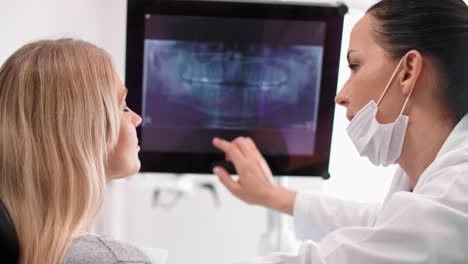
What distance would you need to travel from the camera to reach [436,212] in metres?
0.88

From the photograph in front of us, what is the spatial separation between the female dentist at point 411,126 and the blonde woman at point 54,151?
0.36 meters

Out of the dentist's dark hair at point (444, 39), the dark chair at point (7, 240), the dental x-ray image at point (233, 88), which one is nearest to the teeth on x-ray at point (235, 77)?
the dental x-ray image at point (233, 88)

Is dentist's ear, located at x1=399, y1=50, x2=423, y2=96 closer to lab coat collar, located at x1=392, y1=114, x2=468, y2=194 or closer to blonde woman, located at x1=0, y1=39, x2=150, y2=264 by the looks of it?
lab coat collar, located at x1=392, y1=114, x2=468, y2=194

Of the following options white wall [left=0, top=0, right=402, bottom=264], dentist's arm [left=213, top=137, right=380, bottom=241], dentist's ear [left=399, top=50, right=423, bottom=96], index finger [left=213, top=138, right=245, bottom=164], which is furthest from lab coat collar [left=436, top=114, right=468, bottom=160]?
white wall [left=0, top=0, right=402, bottom=264]

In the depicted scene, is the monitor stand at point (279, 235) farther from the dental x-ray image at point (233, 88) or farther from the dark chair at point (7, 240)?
the dark chair at point (7, 240)

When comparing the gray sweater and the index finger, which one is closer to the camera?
the gray sweater

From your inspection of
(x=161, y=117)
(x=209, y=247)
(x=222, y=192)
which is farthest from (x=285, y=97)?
(x=209, y=247)

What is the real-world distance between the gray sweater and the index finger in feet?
1.99

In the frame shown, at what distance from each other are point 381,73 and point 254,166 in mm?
475

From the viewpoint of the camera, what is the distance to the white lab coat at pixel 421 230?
2.89ft

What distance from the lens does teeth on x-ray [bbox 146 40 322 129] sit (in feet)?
4.63

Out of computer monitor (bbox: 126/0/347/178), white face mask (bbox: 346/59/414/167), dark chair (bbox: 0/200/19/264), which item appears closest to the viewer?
dark chair (bbox: 0/200/19/264)

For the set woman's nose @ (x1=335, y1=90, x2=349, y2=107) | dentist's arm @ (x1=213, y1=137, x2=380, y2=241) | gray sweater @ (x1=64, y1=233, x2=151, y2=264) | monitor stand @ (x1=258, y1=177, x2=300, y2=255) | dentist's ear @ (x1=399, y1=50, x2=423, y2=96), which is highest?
dentist's ear @ (x1=399, y1=50, x2=423, y2=96)

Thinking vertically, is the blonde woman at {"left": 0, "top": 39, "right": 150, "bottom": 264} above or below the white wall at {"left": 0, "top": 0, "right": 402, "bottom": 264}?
above
